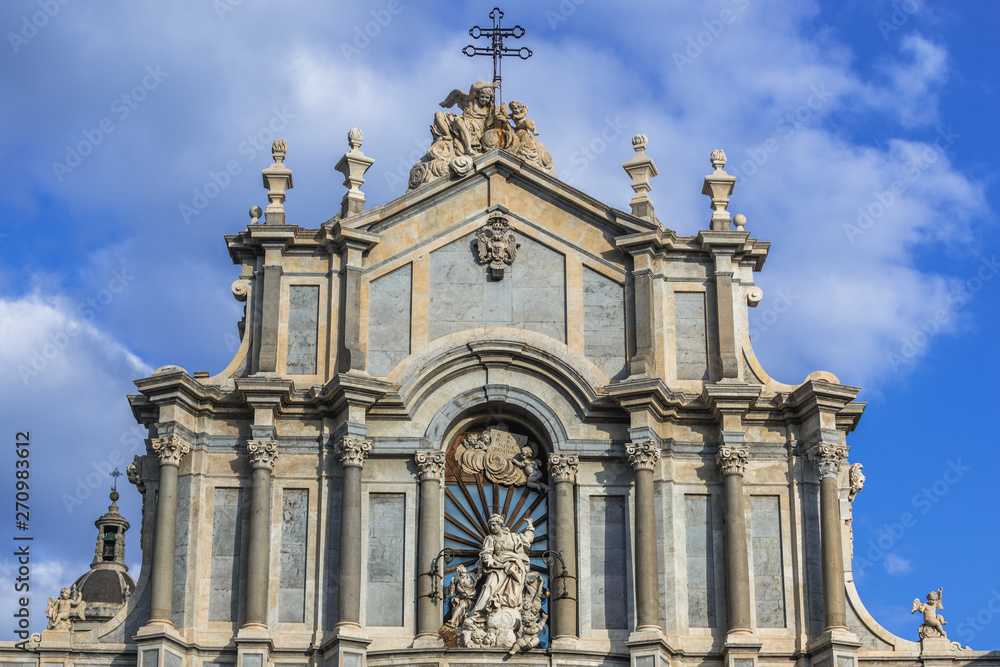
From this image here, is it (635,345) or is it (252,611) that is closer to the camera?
(252,611)

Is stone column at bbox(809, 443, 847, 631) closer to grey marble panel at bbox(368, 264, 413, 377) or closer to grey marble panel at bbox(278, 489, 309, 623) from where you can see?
grey marble panel at bbox(368, 264, 413, 377)

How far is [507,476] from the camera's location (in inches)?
1165

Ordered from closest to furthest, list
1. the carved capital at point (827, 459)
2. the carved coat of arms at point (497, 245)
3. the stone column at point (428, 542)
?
the stone column at point (428, 542) → the carved capital at point (827, 459) → the carved coat of arms at point (497, 245)

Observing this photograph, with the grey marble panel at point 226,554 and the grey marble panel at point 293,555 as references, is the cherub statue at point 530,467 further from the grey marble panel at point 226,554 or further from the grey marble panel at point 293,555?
the grey marble panel at point 226,554

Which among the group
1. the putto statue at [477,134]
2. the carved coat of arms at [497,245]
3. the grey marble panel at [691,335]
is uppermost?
the putto statue at [477,134]

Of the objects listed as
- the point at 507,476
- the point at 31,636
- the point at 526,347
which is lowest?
the point at 31,636

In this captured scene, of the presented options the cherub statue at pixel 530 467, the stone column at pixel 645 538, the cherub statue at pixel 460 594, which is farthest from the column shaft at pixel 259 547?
the stone column at pixel 645 538

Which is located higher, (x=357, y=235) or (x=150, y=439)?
(x=357, y=235)

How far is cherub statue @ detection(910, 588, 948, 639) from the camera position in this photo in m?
28.0

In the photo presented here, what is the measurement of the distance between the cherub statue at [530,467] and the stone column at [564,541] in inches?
16.3

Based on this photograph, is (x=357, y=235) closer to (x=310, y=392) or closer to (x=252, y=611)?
(x=310, y=392)

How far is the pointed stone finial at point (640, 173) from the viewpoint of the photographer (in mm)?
30719

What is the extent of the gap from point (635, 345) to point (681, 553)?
331 cm

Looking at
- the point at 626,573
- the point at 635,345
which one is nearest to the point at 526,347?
the point at 635,345
